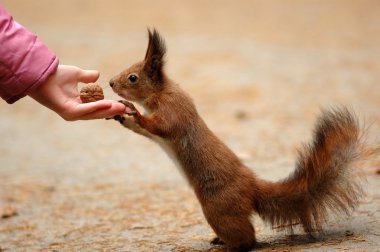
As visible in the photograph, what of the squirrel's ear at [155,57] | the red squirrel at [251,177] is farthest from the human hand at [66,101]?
the squirrel's ear at [155,57]

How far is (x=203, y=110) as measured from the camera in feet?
17.9

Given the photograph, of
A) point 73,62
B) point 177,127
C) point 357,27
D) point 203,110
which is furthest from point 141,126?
point 357,27

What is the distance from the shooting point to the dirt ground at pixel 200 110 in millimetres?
2746

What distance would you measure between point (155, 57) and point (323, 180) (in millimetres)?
917

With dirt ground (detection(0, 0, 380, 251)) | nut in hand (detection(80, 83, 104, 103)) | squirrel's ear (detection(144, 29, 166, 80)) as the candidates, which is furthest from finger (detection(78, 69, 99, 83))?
dirt ground (detection(0, 0, 380, 251))

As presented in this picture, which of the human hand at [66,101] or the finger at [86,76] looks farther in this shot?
the finger at [86,76]

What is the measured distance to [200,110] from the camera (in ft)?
17.9

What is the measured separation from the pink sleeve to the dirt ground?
2.59 ft

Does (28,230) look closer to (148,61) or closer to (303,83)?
(148,61)

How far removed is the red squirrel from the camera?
2.18 metres

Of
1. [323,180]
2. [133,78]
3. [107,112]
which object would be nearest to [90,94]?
[107,112]

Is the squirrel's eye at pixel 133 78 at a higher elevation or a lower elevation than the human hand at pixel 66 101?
higher

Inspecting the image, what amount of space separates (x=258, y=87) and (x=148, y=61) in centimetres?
332

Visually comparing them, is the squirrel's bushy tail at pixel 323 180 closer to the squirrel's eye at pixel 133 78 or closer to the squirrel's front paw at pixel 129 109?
the squirrel's front paw at pixel 129 109
